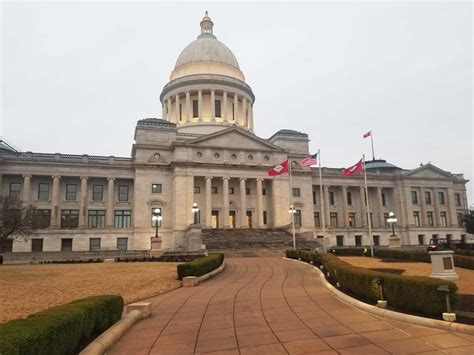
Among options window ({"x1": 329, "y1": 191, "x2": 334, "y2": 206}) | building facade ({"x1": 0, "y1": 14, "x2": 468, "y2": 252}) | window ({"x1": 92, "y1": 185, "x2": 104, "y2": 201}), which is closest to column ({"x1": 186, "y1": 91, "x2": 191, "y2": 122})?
building facade ({"x1": 0, "y1": 14, "x2": 468, "y2": 252})

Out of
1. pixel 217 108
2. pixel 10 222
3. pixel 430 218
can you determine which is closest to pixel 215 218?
pixel 217 108

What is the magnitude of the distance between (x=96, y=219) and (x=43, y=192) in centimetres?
861

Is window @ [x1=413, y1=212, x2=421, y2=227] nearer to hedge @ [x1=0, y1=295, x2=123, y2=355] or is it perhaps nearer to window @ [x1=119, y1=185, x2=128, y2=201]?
window @ [x1=119, y1=185, x2=128, y2=201]

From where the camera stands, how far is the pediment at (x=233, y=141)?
5569 cm

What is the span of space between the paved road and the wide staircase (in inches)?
969

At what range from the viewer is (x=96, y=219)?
2141 inches

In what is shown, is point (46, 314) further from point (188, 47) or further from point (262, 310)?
point (188, 47)

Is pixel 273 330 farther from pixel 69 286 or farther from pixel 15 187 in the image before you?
pixel 15 187

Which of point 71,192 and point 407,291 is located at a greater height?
point 71,192

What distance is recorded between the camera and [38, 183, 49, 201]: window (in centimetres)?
5306

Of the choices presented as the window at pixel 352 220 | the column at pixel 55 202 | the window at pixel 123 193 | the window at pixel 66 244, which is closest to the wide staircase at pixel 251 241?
the window at pixel 123 193

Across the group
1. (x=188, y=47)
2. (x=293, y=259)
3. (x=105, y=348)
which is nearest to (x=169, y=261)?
(x=293, y=259)

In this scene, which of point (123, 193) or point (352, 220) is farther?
point (352, 220)

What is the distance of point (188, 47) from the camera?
7719 cm
